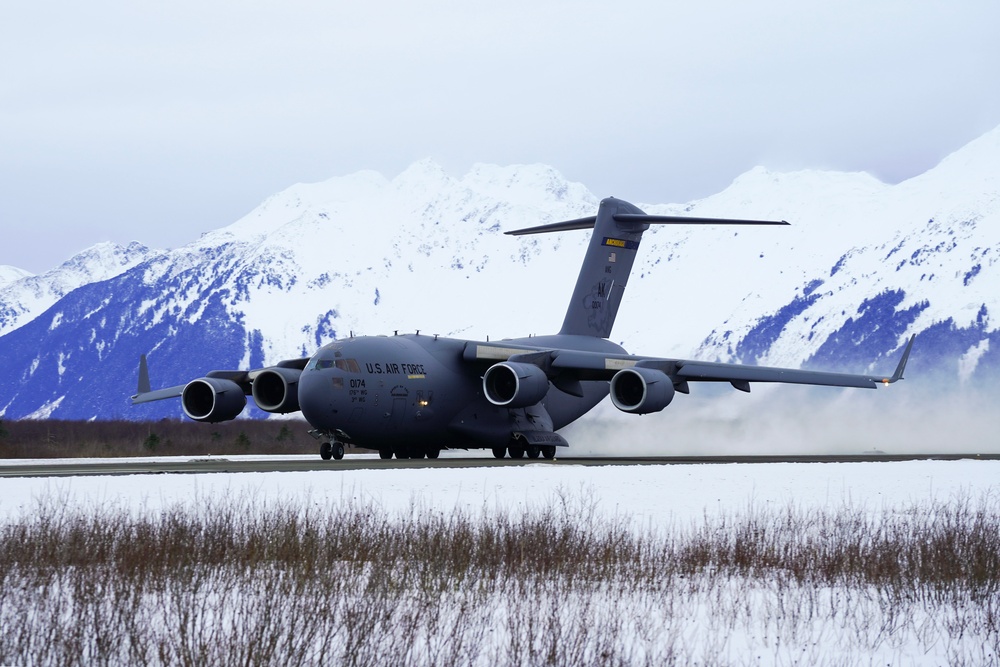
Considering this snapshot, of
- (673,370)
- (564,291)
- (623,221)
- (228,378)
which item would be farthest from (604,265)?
(564,291)

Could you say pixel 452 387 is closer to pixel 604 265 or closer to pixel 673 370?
pixel 673 370

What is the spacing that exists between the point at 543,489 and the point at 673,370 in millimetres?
12511

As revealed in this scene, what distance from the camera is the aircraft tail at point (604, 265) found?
113 feet

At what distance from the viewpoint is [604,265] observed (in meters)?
35.0

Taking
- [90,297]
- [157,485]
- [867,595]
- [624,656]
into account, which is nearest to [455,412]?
[157,485]

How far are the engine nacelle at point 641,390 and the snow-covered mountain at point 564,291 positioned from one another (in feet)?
211

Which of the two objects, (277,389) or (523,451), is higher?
(277,389)

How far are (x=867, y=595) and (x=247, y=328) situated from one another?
6459 inches

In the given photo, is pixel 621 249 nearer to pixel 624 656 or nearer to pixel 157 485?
pixel 157 485

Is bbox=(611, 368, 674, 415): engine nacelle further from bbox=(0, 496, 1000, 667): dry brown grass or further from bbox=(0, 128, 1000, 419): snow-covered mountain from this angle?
bbox=(0, 128, 1000, 419): snow-covered mountain

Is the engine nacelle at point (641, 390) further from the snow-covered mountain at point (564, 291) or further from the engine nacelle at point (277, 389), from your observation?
the snow-covered mountain at point (564, 291)

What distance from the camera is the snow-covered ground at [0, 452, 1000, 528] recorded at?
15.7m

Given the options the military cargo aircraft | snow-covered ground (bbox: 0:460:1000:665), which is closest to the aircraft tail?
the military cargo aircraft

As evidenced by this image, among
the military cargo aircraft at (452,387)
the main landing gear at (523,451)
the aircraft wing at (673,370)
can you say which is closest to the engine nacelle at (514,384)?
the military cargo aircraft at (452,387)
